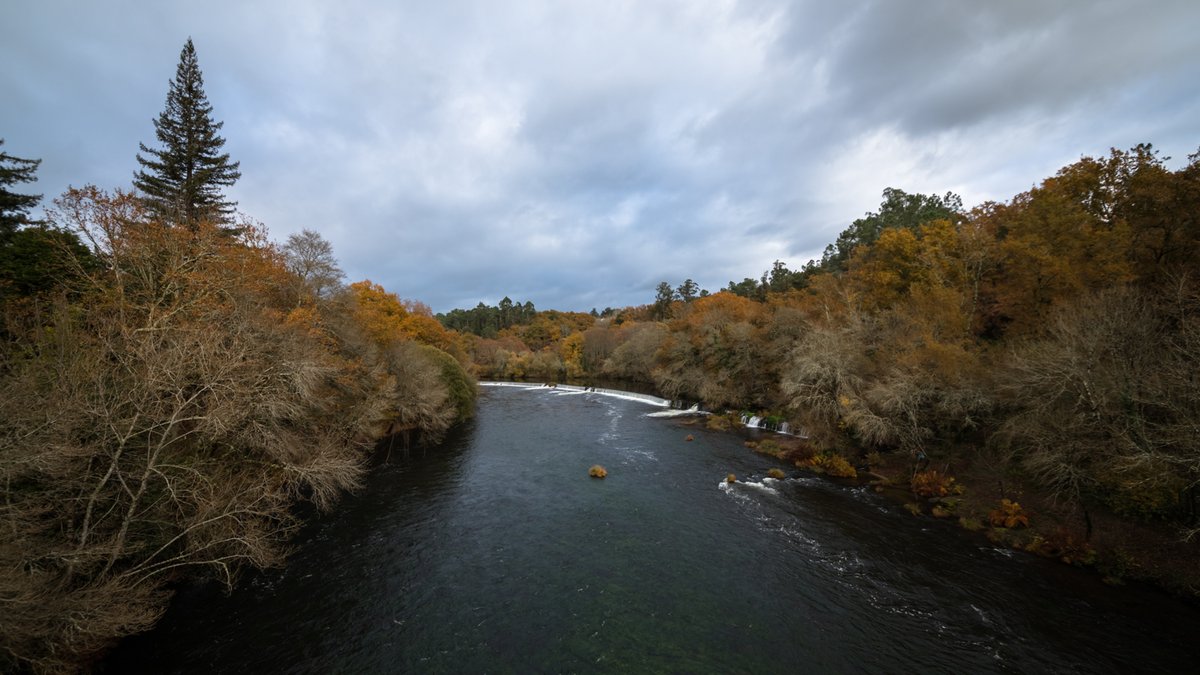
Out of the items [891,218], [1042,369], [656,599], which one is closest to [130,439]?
[656,599]

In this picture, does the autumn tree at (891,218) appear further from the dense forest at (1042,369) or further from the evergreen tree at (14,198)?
the evergreen tree at (14,198)

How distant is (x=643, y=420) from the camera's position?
44.1m

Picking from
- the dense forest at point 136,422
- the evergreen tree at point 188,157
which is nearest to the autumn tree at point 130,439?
the dense forest at point 136,422

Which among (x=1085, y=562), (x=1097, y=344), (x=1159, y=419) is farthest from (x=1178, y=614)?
(x=1097, y=344)

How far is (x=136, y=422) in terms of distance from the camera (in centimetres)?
1082

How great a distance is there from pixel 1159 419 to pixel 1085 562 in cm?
597

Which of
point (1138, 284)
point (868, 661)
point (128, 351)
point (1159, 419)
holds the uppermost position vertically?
point (1138, 284)

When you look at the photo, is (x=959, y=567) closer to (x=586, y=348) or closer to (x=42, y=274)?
(x=42, y=274)

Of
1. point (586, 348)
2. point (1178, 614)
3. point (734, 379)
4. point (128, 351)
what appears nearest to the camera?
point (128, 351)

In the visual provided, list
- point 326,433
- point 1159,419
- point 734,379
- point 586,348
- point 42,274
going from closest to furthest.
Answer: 1. point 1159,419
2. point 42,274
3. point 326,433
4. point 734,379
5. point 586,348

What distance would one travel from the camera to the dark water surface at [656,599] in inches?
477

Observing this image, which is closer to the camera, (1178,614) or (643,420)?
(1178,614)

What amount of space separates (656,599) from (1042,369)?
1863cm

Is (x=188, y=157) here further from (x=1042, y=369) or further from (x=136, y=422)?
(x=1042, y=369)
